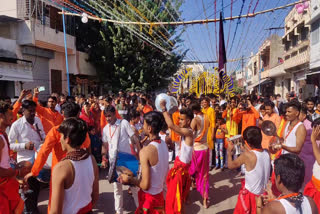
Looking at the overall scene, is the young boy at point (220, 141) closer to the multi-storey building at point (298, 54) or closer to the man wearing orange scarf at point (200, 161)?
the man wearing orange scarf at point (200, 161)

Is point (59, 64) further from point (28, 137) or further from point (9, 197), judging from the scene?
point (9, 197)

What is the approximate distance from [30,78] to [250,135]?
1259 cm

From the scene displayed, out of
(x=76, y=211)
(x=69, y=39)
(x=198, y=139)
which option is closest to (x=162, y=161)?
(x=76, y=211)

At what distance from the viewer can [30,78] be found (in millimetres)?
12547

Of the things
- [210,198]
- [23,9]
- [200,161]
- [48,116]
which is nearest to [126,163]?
[200,161]

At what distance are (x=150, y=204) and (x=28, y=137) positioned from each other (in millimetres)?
2119

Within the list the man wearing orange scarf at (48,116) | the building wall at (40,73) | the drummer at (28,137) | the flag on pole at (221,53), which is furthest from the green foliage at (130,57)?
the drummer at (28,137)

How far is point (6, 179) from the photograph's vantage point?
2.46 m

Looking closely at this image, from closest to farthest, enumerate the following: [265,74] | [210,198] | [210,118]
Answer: [210,198] < [210,118] < [265,74]

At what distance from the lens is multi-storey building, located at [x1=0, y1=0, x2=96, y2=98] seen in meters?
11.8

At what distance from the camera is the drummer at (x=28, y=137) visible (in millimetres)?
3377

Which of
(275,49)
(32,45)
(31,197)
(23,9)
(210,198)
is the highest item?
(275,49)

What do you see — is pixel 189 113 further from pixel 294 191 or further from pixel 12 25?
pixel 12 25

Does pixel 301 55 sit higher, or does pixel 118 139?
pixel 301 55
